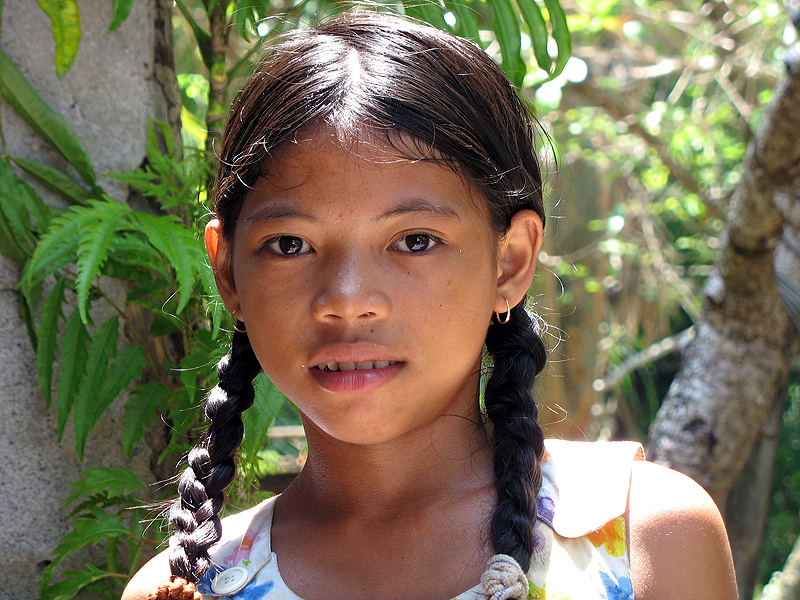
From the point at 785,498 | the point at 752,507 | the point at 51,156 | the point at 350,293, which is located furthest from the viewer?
the point at 785,498

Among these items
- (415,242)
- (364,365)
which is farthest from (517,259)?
(364,365)

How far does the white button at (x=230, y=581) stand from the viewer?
4.57 feet

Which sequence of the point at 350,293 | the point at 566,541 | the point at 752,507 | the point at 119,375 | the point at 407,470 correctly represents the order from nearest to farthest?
the point at 350,293
the point at 566,541
the point at 407,470
the point at 119,375
the point at 752,507

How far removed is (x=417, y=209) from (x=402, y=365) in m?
0.21

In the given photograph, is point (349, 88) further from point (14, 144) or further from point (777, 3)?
point (777, 3)

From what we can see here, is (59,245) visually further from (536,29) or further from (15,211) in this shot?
(536,29)

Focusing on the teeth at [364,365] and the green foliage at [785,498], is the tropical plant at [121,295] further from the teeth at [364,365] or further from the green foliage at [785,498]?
the green foliage at [785,498]

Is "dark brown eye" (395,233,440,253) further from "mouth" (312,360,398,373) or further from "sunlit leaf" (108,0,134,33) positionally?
"sunlit leaf" (108,0,134,33)

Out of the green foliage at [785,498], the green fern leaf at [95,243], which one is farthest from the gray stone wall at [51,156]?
the green foliage at [785,498]

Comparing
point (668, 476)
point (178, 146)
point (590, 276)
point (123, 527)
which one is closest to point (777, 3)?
point (590, 276)

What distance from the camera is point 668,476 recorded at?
139 cm

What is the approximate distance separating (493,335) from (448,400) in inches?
7.1

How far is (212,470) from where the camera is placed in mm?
1510

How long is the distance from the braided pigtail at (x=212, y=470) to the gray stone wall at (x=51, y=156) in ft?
1.53
